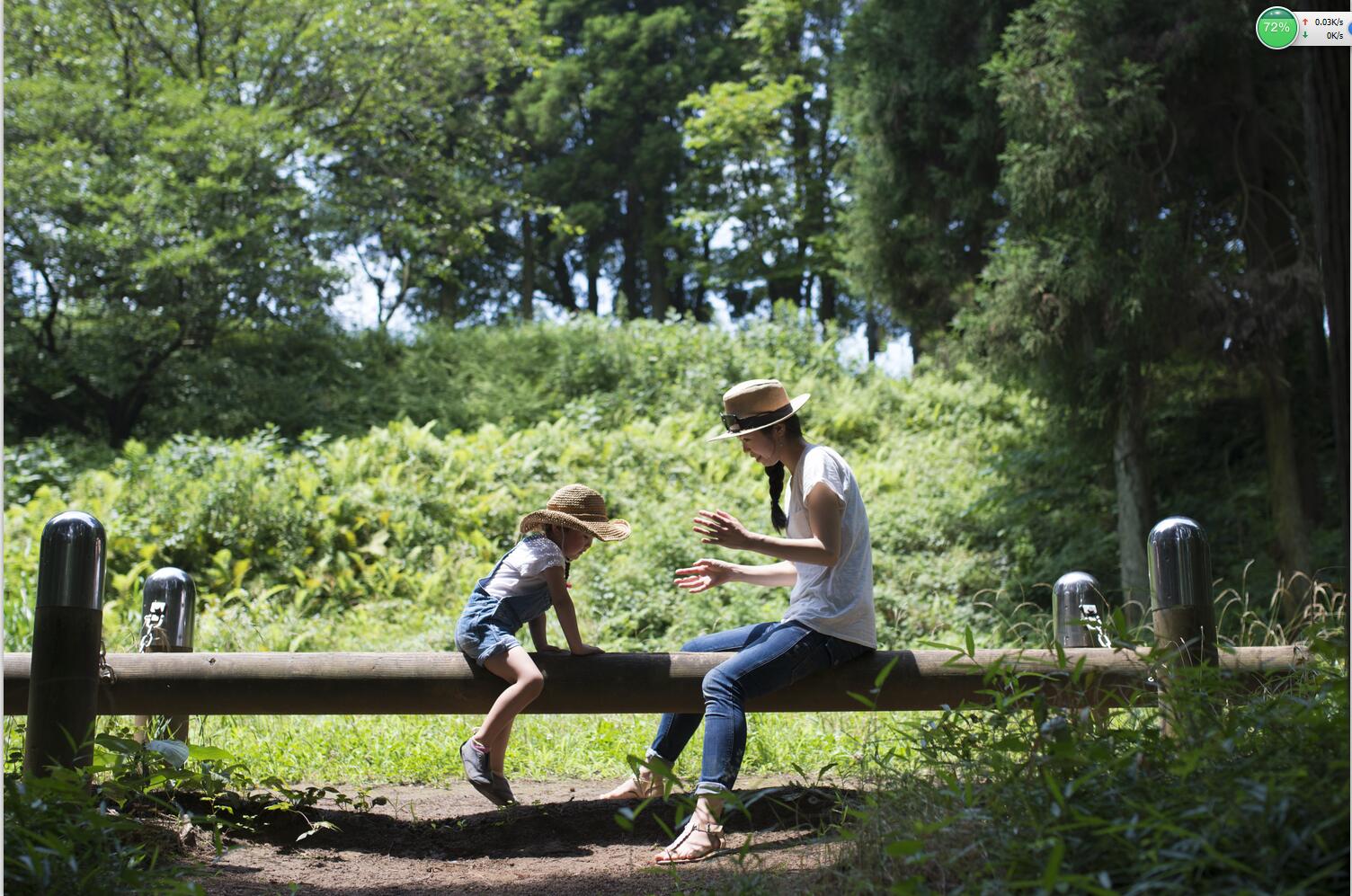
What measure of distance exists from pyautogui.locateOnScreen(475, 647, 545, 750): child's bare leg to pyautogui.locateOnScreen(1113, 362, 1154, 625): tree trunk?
282 inches

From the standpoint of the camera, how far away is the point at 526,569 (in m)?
4.84

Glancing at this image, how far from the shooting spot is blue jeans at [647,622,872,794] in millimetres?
4145

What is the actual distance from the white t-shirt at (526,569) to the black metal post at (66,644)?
58.9 inches

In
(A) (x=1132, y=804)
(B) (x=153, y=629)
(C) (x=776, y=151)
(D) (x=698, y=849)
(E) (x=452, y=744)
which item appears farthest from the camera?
(C) (x=776, y=151)

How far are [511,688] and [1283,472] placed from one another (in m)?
8.24

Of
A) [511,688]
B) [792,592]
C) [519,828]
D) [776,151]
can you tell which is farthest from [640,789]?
[776,151]

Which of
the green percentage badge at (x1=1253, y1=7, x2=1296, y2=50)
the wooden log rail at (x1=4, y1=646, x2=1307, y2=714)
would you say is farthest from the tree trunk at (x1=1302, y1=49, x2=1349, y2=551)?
the wooden log rail at (x1=4, y1=646, x2=1307, y2=714)

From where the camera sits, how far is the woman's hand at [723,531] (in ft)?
13.7

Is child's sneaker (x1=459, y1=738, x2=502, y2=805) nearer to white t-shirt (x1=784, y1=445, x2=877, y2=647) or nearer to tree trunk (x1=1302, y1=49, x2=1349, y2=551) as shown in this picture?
white t-shirt (x1=784, y1=445, x2=877, y2=647)

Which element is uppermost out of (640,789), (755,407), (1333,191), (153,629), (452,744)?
(1333,191)

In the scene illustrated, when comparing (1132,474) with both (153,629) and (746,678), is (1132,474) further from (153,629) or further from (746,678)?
(153,629)

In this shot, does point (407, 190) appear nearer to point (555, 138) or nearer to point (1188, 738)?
point (555, 138)

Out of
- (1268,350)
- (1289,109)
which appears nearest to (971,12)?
(1289,109)

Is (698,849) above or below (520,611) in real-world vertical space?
below
